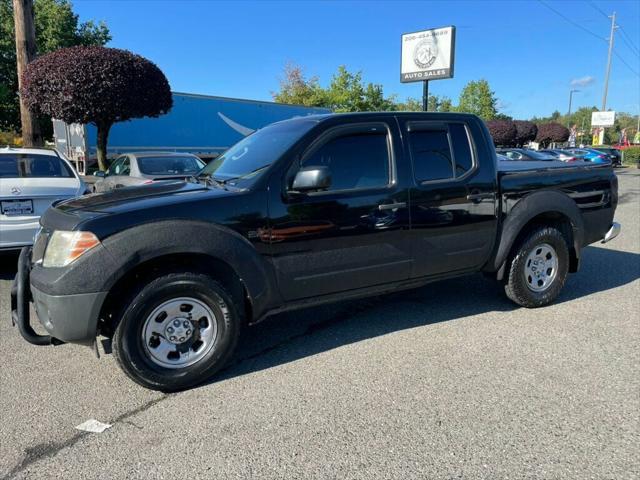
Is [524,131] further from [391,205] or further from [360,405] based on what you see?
[360,405]

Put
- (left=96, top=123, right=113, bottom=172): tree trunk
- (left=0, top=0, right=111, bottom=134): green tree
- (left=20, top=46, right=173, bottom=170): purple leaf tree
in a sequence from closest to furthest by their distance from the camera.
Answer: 1. (left=20, top=46, right=173, bottom=170): purple leaf tree
2. (left=96, top=123, right=113, bottom=172): tree trunk
3. (left=0, top=0, right=111, bottom=134): green tree

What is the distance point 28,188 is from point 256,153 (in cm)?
333

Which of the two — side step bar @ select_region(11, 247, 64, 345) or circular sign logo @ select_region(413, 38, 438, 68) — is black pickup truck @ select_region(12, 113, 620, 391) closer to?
side step bar @ select_region(11, 247, 64, 345)

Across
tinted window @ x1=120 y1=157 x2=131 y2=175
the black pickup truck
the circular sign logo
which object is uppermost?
the circular sign logo

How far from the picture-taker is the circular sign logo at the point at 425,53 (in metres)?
18.9

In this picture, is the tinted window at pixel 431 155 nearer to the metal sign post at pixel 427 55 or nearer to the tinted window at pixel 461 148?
the tinted window at pixel 461 148

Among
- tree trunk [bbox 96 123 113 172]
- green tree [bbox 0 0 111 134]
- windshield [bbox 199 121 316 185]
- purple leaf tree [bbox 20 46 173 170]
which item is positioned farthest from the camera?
green tree [bbox 0 0 111 134]

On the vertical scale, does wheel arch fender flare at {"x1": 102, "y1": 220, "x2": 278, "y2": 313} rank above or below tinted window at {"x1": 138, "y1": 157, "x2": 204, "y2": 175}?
below

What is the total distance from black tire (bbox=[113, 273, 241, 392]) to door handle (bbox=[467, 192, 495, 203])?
230cm

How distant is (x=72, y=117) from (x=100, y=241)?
46.0 ft

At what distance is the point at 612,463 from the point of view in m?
2.40

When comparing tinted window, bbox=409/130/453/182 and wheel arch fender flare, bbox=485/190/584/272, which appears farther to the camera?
wheel arch fender flare, bbox=485/190/584/272

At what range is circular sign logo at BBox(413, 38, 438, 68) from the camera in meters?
18.9

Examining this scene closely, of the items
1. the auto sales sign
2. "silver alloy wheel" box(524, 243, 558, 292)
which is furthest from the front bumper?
the auto sales sign
